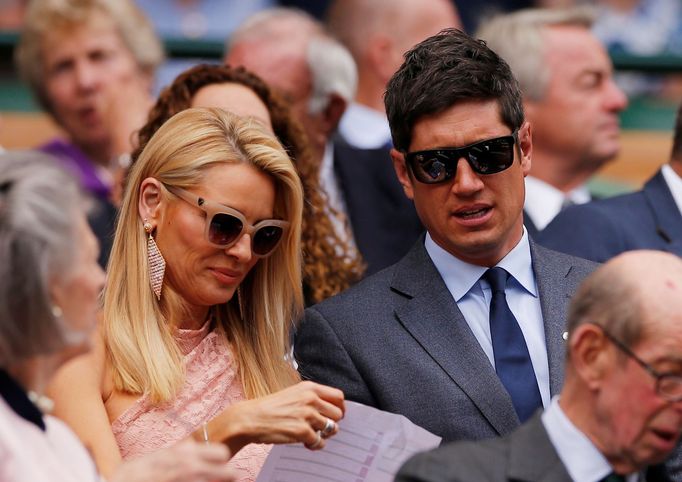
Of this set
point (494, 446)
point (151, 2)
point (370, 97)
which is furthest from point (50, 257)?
point (151, 2)

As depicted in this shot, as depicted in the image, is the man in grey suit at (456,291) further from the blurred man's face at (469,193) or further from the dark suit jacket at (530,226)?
the dark suit jacket at (530,226)

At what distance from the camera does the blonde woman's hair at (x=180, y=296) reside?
3965mm

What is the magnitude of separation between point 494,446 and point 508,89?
123 centimetres

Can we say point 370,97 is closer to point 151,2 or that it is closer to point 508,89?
point 151,2

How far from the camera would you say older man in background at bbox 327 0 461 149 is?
23.4ft

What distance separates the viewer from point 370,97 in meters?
7.27

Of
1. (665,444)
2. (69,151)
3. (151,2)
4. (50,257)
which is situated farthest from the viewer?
(151,2)

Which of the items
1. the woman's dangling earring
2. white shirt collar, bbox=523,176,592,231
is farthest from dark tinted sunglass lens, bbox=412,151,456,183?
white shirt collar, bbox=523,176,592,231

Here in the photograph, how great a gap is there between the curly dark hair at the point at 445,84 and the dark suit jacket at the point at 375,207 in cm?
125

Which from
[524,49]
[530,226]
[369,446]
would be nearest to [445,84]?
[369,446]

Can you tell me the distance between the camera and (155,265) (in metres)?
4.06

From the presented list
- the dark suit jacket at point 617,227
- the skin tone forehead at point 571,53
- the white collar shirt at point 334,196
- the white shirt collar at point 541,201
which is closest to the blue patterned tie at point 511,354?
the dark suit jacket at point 617,227

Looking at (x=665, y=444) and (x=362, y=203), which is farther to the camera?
(x=362, y=203)

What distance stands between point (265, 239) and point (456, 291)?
1.82 ft
